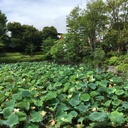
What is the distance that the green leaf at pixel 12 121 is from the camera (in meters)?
2.65

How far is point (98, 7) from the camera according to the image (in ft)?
40.4

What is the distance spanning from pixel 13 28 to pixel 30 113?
20.8 meters

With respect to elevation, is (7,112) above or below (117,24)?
below

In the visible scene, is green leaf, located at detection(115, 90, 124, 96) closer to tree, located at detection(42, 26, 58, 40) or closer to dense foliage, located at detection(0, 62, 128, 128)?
dense foliage, located at detection(0, 62, 128, 128)

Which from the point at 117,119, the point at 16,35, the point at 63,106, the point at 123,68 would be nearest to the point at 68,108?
the point at 63,106

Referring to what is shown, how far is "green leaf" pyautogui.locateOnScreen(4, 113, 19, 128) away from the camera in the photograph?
2648 mm

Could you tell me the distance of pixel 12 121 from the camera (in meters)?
2.68

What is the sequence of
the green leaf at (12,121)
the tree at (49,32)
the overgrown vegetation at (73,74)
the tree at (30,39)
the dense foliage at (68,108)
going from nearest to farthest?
the green leaf at (12,121)
the dense foliage at (68,108)
the overgrown vegetation at (73,74)
the tree at (30,39)
the tree at (49,32)

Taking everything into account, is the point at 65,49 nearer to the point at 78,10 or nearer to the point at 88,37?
the point at 88,37

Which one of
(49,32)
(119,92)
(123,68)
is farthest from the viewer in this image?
(49,32)

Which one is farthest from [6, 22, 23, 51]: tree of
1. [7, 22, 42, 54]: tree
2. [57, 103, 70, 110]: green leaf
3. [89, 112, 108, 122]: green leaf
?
[89, 112, 108, 122]: green leaf

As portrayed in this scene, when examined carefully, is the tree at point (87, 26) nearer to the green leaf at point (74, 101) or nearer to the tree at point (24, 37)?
the green leaf at point (74, 101)

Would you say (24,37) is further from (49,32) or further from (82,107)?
(82,107)

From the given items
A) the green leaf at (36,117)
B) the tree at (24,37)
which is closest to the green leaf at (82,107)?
the green leaf at (36,117)
